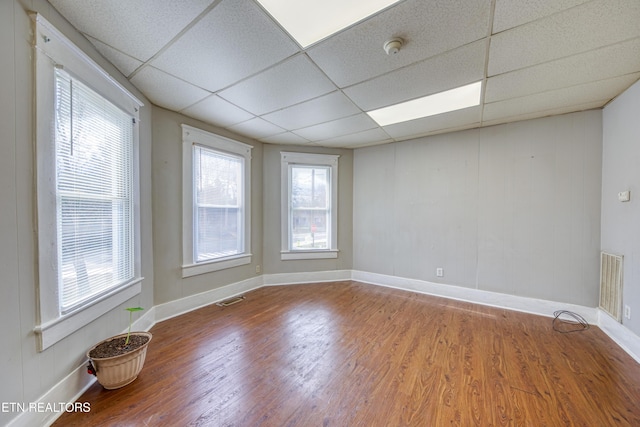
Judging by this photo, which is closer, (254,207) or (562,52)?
(562,52)

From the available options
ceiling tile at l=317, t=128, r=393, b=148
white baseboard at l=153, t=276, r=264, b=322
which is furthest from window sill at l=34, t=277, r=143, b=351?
ceiling tile at l=317, t=128, r=393, b=148

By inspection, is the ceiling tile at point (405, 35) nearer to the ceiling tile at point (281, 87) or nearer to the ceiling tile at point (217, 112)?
the ceiling tile at point (281, 87)

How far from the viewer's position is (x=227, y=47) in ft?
5.80

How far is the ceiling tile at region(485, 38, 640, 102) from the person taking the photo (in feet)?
5.84

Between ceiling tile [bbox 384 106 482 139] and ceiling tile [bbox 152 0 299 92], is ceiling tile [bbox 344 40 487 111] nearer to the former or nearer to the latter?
ceiling tile [bbox 384 106 482 139]

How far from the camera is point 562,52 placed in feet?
5.82

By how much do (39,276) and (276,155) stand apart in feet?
10.7

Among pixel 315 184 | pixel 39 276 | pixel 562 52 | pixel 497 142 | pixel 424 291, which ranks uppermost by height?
pixel 562 52

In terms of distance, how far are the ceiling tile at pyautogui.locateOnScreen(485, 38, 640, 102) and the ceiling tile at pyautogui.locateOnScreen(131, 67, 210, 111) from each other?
9.33 ft

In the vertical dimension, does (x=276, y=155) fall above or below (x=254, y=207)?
above

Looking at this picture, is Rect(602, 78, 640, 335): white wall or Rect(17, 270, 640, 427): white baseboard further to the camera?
Rect(602, 78, 640, 335): white wall

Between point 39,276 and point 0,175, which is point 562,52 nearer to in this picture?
point 0,175

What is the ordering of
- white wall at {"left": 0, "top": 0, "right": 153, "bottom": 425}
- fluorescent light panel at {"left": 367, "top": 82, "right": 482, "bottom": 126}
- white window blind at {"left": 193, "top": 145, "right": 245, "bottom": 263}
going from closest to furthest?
white wall at {"left": 0, "top": 0, "right": 153, "bottom": 425} → fluorescent light panel at {"left": 367, "top": 82, "right": 482, "bottom": 126} → white window blind at {"left": 193, "top": 145, "right": 245, "bottom": 263}

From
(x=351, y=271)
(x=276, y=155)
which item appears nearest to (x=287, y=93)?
(x=276, y=155)
